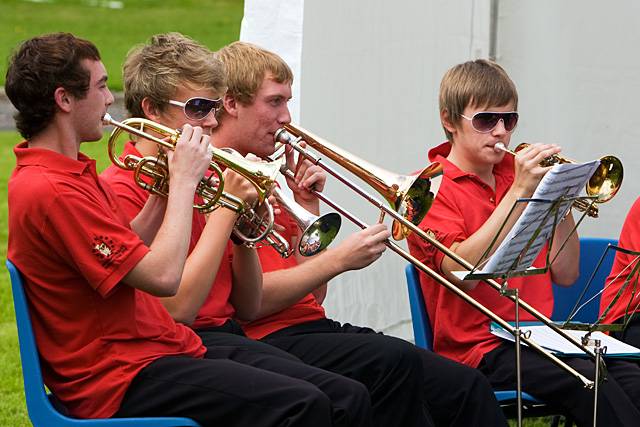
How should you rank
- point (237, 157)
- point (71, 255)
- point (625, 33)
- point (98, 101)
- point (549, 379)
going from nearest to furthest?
point (71, 255) < point (98, 101) < point (237, 157) < point (549, 379) < point (625, 33)

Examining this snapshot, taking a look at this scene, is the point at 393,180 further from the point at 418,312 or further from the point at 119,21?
the point at 119,21

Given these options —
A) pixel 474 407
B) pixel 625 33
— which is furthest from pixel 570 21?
pixel 474 407

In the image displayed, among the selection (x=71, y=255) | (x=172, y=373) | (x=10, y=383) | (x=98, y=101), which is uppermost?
(x=98, y=101)

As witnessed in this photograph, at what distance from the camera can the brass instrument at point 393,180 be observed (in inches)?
146

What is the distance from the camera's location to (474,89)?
4.03 meters

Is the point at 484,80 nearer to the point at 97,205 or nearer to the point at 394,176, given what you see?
the point at 394,176

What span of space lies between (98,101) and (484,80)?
1516 millimetres

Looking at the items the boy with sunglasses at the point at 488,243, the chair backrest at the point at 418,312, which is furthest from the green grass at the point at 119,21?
the chair backrest at the point at 418,312

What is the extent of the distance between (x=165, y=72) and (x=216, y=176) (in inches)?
15.7

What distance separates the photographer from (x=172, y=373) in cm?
297

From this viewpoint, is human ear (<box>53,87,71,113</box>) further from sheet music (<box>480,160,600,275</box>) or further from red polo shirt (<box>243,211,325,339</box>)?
sheet music (<box>480,160,600,275</box>)

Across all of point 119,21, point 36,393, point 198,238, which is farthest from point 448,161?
point 119,21

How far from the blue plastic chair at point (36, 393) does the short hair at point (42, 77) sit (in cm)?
38

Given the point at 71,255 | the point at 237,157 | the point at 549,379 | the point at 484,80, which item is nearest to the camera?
the point at 71,255
